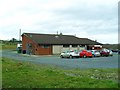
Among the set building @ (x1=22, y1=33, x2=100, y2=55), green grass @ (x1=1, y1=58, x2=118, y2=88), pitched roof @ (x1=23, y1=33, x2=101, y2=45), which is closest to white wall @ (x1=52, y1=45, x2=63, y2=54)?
building @ (x1=22, y1=33, x2=100, y2=55)

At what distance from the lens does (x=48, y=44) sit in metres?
62.2

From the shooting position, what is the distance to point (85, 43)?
229 ft

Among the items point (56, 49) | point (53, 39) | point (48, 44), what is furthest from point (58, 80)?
point (53, 39)

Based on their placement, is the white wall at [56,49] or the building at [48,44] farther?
the white wall at [56,49]

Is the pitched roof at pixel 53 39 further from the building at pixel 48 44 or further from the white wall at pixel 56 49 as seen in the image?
the white wall at pixel 56 49

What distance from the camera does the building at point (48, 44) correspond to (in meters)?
61.3

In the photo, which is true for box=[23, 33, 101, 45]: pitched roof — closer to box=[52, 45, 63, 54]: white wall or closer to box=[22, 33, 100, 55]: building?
box=[22, 33, 100, 55]: building

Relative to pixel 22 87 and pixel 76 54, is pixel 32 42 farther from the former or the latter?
pixel 22 87

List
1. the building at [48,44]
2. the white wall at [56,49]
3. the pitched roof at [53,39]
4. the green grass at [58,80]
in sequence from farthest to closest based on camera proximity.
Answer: the pitched roof at [53,39] → the white wall at [56,49] → the building at [48,44] → the green grass at [58,80]

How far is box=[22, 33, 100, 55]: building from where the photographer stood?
61281 mm

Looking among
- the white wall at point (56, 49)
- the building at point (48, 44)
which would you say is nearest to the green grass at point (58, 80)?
the building at point (48, 44)

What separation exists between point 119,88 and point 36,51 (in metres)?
51.6

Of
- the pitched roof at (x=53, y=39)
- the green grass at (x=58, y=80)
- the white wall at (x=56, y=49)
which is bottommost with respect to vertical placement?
the green grass at (x=58, y=80)

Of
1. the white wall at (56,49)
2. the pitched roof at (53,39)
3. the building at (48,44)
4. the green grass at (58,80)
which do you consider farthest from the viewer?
the pitched roof at (53,39)
